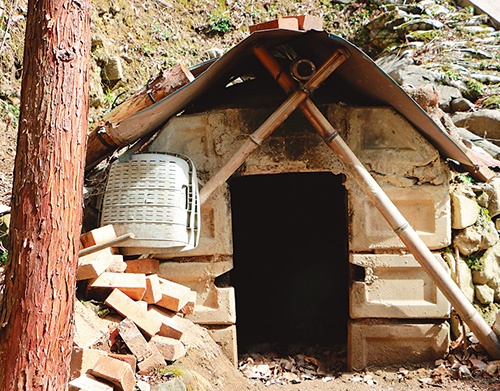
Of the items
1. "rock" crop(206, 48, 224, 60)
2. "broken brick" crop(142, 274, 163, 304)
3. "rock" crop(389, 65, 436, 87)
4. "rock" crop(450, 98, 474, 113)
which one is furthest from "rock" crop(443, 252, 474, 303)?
"rock" crop(206, 48, 224, 60)

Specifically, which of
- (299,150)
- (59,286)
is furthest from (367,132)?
(59,286)

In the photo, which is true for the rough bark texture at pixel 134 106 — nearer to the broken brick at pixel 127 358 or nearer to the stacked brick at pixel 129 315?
the stacked brick at pixel 129 315

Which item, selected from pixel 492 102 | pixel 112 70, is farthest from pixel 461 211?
pixel 112 70

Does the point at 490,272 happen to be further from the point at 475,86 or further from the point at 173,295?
the point at 475,86

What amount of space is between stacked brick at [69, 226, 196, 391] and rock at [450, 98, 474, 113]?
4775 millimetres

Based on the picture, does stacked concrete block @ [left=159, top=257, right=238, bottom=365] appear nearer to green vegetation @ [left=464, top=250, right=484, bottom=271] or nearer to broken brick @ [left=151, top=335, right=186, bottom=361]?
broken brick @ [left=151, top=335, right=186, bottom=361]

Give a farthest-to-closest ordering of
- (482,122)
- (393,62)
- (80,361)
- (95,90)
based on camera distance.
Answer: (393,62) → (95,90) → (482,122) → (80,361)

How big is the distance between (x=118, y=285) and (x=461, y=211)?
2.96 m

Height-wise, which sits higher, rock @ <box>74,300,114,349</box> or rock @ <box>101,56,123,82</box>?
rock @ <box>101,56,123,82</box>

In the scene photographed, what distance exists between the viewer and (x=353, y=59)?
3699mm

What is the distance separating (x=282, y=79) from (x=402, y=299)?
83.3 inches

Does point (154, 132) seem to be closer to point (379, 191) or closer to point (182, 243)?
point (182, 243)

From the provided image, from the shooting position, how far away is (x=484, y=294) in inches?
174

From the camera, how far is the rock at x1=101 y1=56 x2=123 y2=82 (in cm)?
778
